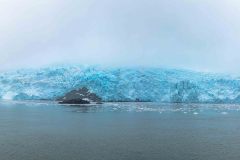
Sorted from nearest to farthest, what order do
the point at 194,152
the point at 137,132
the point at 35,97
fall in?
the point at 194,152
the point at 137,132
the point at 35,97

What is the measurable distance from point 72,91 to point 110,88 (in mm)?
11615

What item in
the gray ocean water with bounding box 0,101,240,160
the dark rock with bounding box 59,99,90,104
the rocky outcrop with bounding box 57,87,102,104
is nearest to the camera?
the gray ocean water with bounding box 0,101,240,160

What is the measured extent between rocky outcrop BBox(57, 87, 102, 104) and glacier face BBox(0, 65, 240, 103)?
2.40 metres

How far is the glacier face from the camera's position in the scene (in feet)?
386

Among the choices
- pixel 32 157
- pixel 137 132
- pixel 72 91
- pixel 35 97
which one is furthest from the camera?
pixel 35 97

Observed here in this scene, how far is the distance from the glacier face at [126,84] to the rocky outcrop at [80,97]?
2402 mm

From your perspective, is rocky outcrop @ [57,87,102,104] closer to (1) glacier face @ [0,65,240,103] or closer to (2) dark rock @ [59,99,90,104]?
(2) dark rock @ [59,99,90,104]

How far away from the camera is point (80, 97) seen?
116 meters

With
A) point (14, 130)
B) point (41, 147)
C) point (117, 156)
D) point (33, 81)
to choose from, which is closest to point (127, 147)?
point (117, 156)

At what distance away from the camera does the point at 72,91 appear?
11819cm

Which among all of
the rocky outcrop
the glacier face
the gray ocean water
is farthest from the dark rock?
the gray ocean water

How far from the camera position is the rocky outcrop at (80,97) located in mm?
115812

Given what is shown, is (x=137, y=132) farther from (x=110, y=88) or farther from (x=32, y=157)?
(x=110, y=88)

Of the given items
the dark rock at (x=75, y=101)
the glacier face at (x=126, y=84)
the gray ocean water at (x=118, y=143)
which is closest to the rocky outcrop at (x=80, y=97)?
the dark rock at (x=75, y=101)
